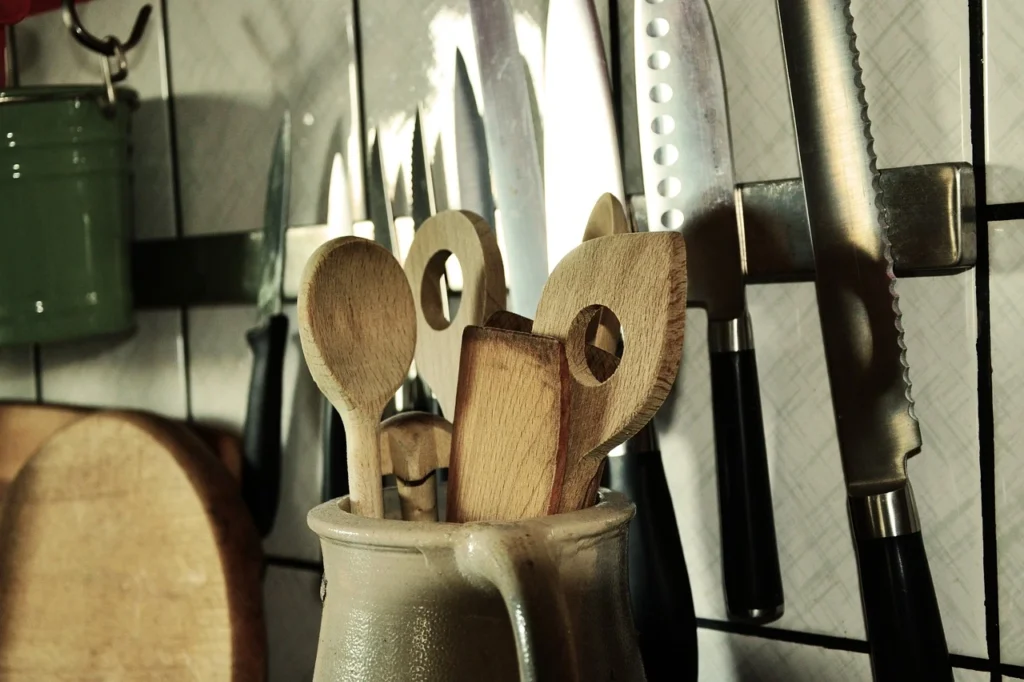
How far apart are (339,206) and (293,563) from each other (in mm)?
265

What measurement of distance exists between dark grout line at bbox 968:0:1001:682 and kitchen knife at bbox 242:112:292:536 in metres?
0.42

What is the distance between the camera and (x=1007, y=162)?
16.5 inches

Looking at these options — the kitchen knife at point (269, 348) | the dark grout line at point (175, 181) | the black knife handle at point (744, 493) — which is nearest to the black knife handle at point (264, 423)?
the kitchen knife at point (269, 348)

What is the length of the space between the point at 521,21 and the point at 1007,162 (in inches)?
10.9

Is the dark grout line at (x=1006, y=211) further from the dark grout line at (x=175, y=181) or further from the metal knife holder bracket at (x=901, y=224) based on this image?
the dark grout line at (x=175, y=181)

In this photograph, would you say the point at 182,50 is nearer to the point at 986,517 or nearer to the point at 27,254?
the point at 27,254

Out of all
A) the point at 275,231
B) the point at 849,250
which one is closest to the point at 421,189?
the point at 275,231

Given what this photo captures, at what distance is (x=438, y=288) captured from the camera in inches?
17.3

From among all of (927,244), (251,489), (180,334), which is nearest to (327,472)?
(251,489)

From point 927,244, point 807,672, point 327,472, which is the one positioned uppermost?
point 927,244

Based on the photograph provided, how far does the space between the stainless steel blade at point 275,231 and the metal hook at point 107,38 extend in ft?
0.48

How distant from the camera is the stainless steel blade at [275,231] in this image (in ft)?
2.07

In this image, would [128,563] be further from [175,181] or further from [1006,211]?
[1006,211]

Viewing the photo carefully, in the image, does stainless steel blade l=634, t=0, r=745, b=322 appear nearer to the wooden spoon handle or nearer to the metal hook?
the wooden spoon handle
